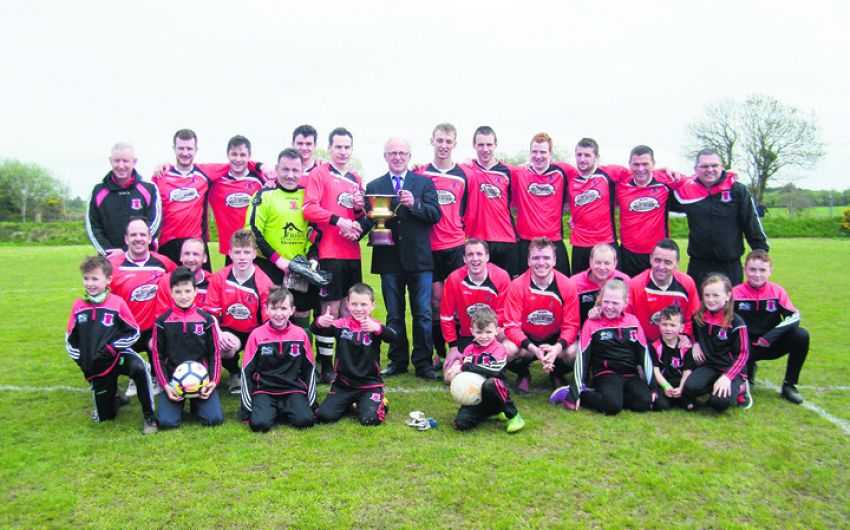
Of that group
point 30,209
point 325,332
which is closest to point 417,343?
point 325,332

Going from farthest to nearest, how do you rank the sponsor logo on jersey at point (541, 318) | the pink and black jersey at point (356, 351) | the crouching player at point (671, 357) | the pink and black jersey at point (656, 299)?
the sponsor logo on jersey at point (541, 318)
the pink and black jersey at point (656, 299)
the crouching player at point (671, 357)
the pink and black jersey at point (356, 351)

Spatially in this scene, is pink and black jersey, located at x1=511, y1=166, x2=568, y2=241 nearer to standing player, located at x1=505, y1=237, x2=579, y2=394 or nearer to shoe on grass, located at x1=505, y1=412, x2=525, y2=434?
standing player, located at x1=505, y1=237, x2=579, y2=394

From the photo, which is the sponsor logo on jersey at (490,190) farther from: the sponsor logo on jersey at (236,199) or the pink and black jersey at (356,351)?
the sponsor logo on jersey at (236,199)

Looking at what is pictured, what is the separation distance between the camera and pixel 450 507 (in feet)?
10.0

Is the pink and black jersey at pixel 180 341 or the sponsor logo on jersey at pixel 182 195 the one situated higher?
the sponsor logo on jersey at pixel 182 195

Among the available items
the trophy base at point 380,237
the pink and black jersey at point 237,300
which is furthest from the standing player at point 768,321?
the pink and black jersey at point 237,300

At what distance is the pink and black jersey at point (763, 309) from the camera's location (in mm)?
5066

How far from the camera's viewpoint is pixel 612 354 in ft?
15.6

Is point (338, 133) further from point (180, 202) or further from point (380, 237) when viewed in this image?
point (180, 202)

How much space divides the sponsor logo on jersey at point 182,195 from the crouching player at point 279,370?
80.6 inches

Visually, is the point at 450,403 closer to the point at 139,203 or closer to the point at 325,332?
the point at 325,332

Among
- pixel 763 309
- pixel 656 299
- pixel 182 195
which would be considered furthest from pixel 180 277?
pixel 763 309

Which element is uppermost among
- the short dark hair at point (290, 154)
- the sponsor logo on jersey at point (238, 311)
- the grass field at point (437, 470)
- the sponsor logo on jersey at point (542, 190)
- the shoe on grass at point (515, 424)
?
the short dark hair at point (290, 154)

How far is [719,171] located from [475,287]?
260cm
